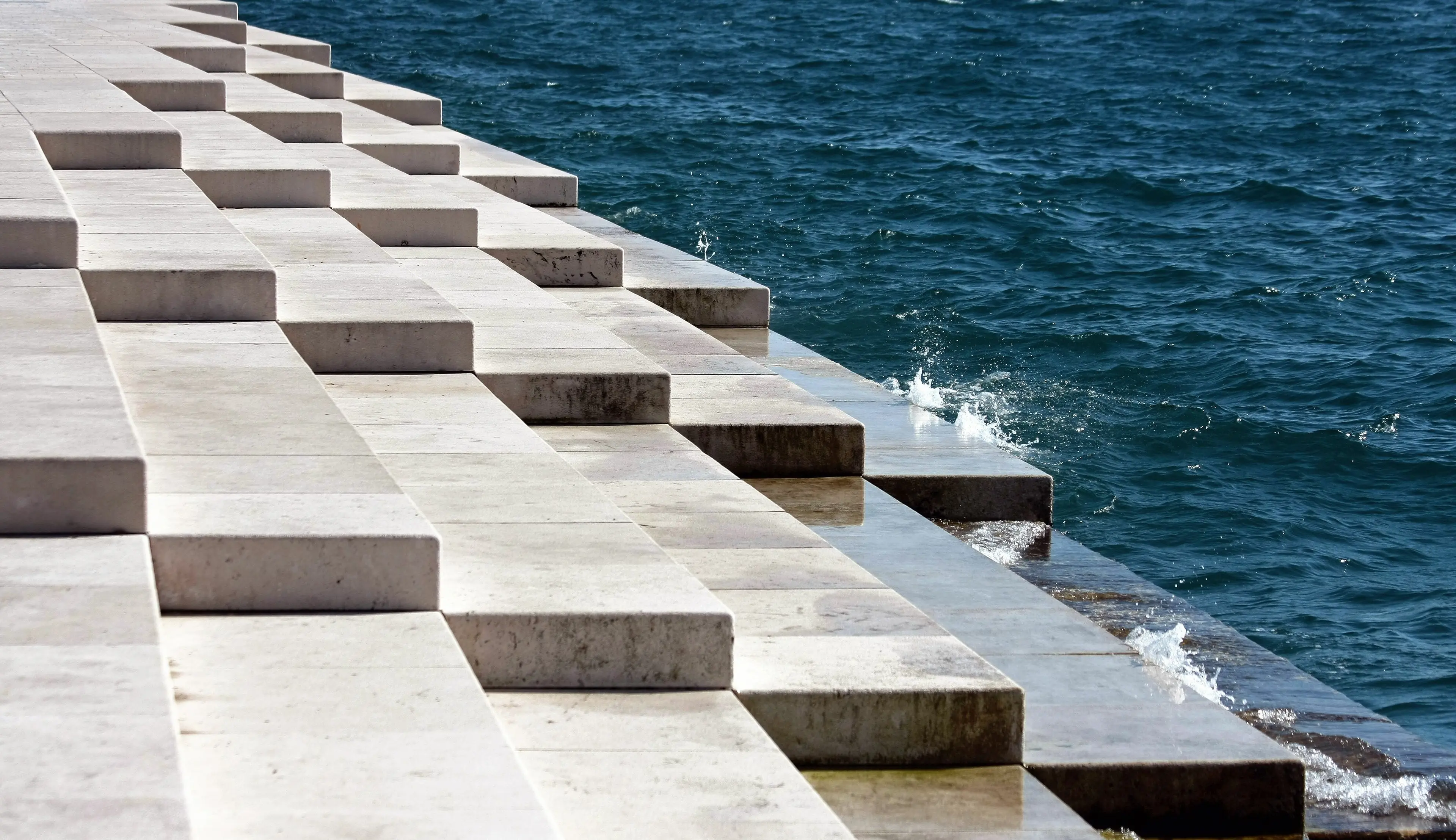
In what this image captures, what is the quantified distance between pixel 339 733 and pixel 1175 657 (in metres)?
3.94

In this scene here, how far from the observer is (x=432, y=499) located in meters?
5.71

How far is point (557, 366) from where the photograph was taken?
773cm

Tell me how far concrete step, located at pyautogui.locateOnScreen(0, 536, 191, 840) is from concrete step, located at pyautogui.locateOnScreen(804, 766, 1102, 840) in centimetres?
188

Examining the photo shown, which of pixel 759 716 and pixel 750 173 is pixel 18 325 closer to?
pixel 759 716

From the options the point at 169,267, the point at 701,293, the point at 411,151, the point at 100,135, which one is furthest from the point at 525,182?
the point at 169,267

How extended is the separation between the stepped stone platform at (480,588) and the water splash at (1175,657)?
48cm

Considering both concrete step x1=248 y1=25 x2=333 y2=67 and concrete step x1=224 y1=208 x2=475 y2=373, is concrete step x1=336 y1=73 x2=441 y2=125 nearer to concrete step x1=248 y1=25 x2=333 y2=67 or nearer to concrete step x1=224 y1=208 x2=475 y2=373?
concrete step x1=248 y1=25 x2=333 y2=67

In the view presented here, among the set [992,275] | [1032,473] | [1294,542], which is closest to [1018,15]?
[992,275]

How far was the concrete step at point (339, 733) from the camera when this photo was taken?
351 cm

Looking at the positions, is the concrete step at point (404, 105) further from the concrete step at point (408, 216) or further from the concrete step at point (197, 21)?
the concrete step at point (408, 216)

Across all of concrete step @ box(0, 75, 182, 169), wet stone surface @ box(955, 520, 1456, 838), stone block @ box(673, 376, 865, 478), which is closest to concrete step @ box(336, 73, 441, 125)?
concrete step @ box(0, 75, 182, 169)

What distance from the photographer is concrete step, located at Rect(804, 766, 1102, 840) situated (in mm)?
4688

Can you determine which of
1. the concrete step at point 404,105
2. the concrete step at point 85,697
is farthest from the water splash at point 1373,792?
the concrete step at point 404,105

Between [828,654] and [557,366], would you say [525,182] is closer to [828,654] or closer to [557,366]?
[557,366]
